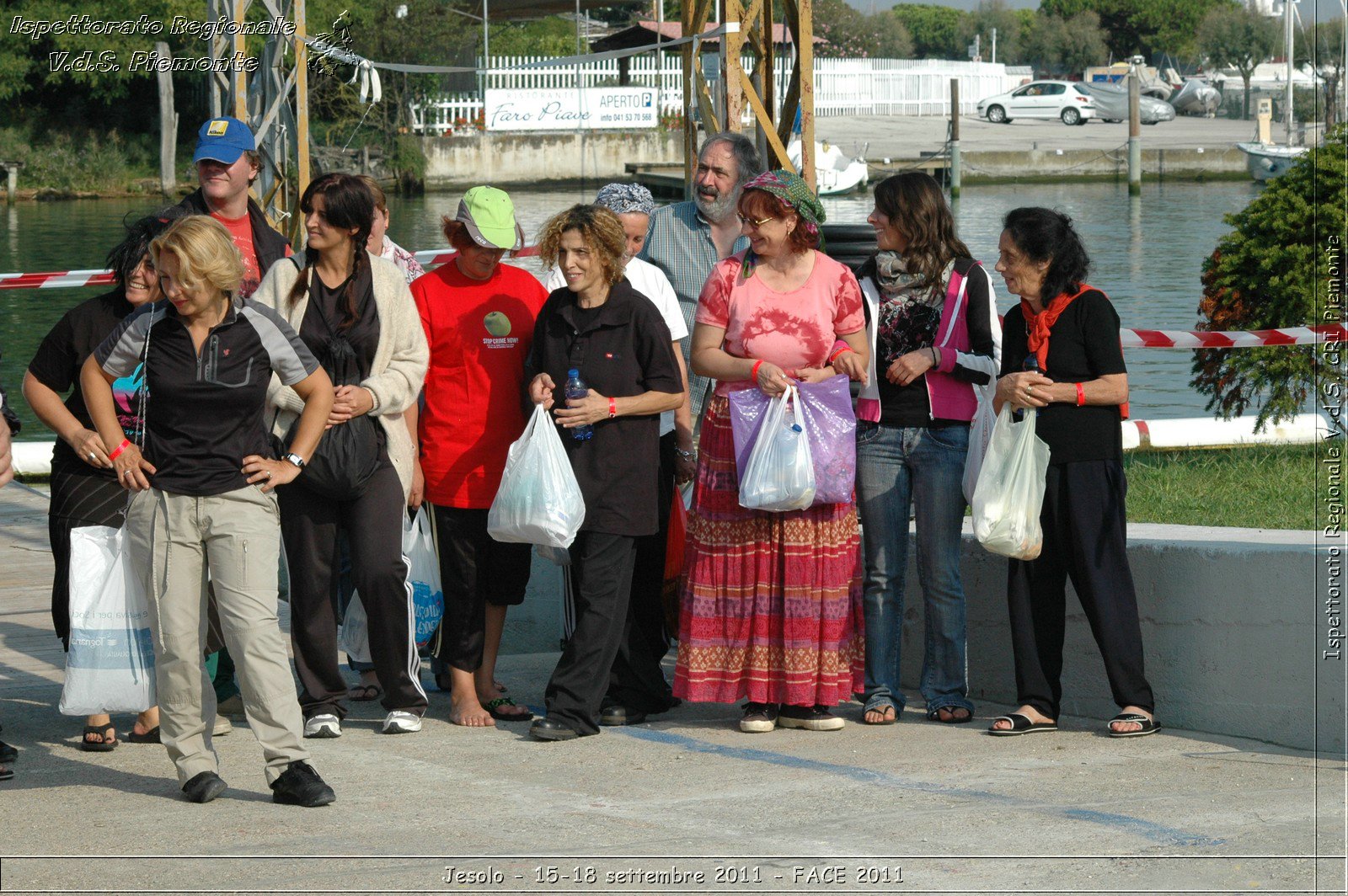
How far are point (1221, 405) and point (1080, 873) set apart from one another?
7.02 m

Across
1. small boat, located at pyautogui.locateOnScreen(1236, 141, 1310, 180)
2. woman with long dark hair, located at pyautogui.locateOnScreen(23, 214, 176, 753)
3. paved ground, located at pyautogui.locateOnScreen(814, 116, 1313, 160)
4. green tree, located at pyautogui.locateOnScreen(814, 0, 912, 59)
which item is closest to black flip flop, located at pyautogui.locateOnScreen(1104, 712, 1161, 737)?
woman with long dark hair, located at pyautogui.locateOnScreen(23, 214, 176, 753)

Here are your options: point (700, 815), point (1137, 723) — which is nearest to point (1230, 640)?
point (1137, 723)

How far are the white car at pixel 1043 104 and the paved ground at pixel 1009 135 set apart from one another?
1.04 ft

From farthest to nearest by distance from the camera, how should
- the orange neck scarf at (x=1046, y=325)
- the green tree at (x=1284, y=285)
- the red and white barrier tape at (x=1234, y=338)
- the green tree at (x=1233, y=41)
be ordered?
the green tree at (x=1233, y=41) < the green tree at (x=1284, y=285) < the red and white barrier tape at (x=1234, y=338) < the orange neck scarf at (x=1046, y=325)

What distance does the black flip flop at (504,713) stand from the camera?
5.79m

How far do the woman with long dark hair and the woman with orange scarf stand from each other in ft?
9.24

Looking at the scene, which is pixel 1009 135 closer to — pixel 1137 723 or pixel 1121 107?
pixel 1121 107

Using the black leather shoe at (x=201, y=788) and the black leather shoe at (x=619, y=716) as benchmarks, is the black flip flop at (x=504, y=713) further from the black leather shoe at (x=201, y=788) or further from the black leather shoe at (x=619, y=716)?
the black leather shoe at (x=201, y=788)

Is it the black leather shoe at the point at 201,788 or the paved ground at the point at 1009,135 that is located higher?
the paved ground at the point at 1009,135

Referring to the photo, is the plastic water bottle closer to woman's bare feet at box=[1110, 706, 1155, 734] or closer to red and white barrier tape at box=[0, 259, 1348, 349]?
woman's bare feet at box=[1110, 706, 1155, 734]

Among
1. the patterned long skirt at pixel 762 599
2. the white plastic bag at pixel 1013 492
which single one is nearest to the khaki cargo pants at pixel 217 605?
the patterned long skirt at pixel 762 599

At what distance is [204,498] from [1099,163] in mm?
42912

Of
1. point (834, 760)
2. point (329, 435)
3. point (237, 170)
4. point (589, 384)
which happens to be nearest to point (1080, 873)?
point (834, 760)

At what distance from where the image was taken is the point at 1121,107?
56.8m
